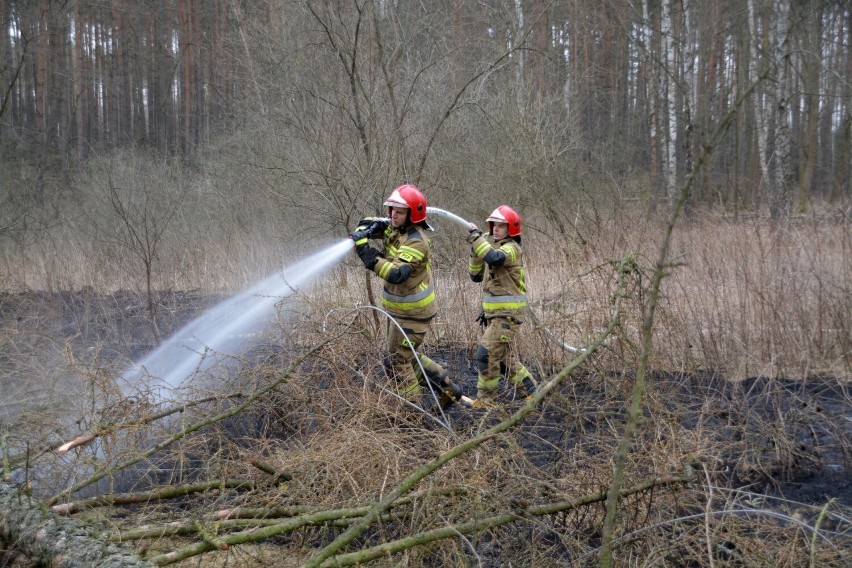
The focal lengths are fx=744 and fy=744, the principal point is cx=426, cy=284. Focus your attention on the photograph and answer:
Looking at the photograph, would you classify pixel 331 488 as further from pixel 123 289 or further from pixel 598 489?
pixel 123 289

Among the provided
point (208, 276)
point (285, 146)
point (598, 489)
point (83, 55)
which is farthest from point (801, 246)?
point (83, 55)

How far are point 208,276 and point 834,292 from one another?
8.02 metres

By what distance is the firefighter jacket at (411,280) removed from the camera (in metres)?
5.74

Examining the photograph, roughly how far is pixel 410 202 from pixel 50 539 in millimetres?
3394

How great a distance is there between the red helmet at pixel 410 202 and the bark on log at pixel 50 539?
3193 millimetres

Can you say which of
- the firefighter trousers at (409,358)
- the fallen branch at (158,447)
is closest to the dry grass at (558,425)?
the fallen branch at (158,447)

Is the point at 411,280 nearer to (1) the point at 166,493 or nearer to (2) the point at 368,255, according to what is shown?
(2) the point at 368,255

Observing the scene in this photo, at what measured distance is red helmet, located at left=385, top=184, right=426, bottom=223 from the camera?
5691 mm

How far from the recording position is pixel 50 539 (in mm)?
3207

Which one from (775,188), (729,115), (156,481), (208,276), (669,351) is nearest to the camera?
(729,115)

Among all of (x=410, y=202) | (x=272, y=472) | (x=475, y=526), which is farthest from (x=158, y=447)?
(x=410, y=202)

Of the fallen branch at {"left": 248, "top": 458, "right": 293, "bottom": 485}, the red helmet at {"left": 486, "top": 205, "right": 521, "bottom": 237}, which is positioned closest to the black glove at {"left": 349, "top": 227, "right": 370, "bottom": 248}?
the red helmet at {"left": 486, "top": 205, "right": 521, "bottom": 237}

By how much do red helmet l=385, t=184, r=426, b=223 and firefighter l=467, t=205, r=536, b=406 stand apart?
1.65 feet

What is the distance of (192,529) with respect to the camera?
11.1ft
